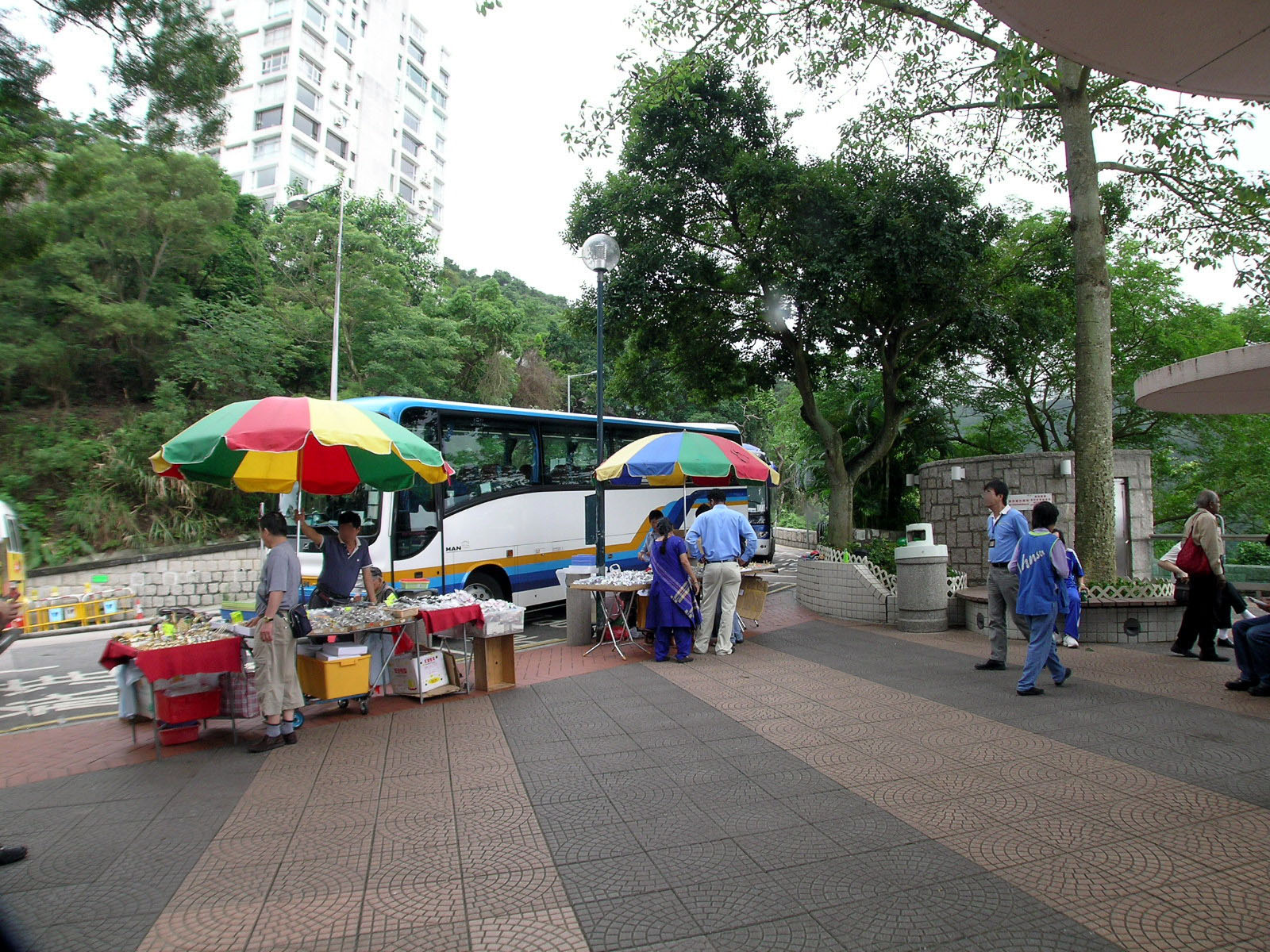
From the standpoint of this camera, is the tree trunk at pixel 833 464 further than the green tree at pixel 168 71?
Yes

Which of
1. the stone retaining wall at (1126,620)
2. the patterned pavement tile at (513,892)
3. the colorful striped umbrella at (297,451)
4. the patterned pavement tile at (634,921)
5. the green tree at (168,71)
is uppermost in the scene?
the green tree at (168,71)

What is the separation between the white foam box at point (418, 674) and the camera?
728cm

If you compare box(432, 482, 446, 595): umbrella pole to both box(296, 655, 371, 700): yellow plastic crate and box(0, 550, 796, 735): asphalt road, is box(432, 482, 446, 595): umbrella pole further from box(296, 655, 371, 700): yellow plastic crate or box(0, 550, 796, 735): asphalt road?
→ box(296, 655, 371, 700): yellow plastic crate

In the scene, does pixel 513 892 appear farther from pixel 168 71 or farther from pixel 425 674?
pixel 168 71

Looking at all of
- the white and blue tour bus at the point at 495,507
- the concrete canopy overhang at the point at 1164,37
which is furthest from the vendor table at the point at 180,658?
the concrete canopy overhang at the point at 1164,37

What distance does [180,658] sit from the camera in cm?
569

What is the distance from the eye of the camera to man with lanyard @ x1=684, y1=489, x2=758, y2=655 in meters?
9.24

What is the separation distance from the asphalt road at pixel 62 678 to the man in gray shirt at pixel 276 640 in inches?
109

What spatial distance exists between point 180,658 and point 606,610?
5466 mm

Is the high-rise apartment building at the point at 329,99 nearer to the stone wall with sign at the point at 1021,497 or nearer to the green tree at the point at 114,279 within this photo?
the green tree at the point at 114,279

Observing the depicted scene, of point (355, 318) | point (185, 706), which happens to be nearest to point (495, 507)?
point (185, 706)

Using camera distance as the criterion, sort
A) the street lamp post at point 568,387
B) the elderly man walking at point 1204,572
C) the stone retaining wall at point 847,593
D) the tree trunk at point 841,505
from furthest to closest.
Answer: the street lamp post at point 568,387
the tree trunk at point 841,505
the stone retaining wall at point 847,593
the elderly man walking at point 1204,572

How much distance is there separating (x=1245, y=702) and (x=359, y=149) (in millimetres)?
62491

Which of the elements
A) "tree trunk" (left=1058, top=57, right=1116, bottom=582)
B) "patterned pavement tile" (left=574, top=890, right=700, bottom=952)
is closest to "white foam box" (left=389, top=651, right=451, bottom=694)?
"patterned pavement tile" (left=574, top=890, right=700, bottom=952)
